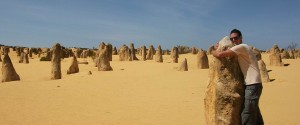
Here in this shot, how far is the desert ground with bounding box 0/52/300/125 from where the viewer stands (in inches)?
351

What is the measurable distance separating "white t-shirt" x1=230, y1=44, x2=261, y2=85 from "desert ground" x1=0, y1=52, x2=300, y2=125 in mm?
3579

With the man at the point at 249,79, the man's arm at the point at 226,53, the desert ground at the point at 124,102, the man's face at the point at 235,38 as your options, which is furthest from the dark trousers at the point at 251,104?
the desert ground at the point at 124,102

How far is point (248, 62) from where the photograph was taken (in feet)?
16.5

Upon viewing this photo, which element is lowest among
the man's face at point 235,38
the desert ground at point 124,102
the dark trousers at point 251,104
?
the desert ground at point 124,102

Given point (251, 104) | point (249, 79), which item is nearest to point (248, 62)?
point (249, 79)

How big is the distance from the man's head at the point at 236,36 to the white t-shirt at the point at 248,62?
28 centimetres

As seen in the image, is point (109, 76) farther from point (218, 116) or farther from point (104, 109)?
point (218, 116)

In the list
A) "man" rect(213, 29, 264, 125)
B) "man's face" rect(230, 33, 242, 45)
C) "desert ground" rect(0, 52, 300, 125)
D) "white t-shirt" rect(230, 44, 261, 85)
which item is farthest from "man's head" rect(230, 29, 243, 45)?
"desert ground" rect(0, 52, 300, 125)

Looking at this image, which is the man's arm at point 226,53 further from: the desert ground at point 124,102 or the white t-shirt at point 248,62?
the desert ground at point 124,102

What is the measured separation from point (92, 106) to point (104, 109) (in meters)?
0.70

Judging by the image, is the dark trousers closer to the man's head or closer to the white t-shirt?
the white t-shirt

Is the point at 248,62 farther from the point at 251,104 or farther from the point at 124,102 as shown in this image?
the point at 124,102

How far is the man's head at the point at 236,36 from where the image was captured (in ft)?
17.1

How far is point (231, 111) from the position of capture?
17.0ft
